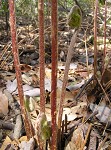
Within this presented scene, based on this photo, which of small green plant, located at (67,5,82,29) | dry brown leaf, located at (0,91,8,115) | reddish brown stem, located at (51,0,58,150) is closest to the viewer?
reddish brown stem, located at (51,0,58,150)

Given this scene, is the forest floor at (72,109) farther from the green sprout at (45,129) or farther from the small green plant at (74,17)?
the small green plant at (74,17)

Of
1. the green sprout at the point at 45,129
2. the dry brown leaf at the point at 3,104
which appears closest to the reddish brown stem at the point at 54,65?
the green sprout at the point at 45,129

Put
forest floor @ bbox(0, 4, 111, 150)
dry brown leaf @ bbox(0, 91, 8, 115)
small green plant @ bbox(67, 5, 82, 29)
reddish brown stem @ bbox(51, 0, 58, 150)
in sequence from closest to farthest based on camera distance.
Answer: reddish brown stem @ bbox(51, 0, 58, 150), small green plant @ bbox(67, 5, 82, 29), forest floor @ bbox(0, 4, 111, 150), dry brown leaf @ bbox(0, 91, 8, 115)

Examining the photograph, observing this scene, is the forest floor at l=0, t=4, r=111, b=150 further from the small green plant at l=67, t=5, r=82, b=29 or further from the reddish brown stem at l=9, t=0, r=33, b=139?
the small green plant at l=67, t=5, r=82, b=29

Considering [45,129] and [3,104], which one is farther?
[3,104]

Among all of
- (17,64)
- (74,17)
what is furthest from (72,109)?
(74,17)

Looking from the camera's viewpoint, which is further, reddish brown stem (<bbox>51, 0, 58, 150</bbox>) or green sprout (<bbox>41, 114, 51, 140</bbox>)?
green sprout (<bbox>41, 114, 51, 140</bbox>)

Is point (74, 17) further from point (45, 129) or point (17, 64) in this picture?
point (45, 129)

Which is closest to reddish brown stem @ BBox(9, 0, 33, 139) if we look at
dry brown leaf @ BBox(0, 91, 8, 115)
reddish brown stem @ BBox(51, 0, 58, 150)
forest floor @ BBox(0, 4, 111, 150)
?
forest floor @ BBox(0, 4, 111, 150)

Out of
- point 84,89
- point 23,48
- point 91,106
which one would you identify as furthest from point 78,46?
point 91,106

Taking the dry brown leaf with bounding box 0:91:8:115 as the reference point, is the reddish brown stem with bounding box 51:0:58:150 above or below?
above

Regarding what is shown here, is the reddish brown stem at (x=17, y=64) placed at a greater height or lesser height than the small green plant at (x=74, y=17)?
lesser
